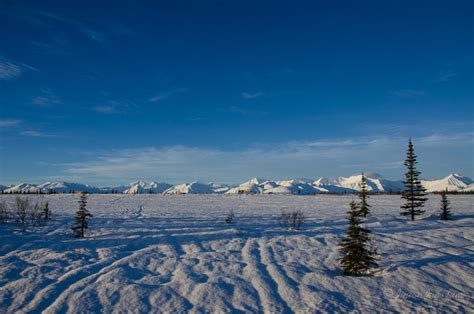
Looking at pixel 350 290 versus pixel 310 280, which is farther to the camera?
pixel 310 280

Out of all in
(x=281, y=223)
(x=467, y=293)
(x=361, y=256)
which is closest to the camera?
(x=467, y=293)

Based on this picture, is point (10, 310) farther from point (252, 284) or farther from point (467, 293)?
Result: point (467, 293)

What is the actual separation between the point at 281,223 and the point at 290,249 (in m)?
7.98

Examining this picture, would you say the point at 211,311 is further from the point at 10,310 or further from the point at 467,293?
the point at 467,293

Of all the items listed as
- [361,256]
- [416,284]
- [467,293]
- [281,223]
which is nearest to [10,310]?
[361,256]

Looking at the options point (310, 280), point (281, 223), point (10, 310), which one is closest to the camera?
point (10, 310)

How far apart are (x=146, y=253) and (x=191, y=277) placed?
3.67m

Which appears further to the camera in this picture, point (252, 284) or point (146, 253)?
point (146, 253)

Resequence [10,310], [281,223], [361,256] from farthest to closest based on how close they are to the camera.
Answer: [281,223] < [361,256] < [10,310]

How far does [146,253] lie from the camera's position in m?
12.7

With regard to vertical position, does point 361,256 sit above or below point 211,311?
above

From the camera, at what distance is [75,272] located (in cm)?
999

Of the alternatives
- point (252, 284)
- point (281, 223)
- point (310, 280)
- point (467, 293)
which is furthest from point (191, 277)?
Answer: point (281, 223)

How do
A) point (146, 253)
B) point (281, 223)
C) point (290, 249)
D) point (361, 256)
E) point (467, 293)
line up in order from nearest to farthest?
1. point (467, 293)
2. point (361, 256)
3. point (146, 253)
4. point (290, 249)
5. point (281, 223)
